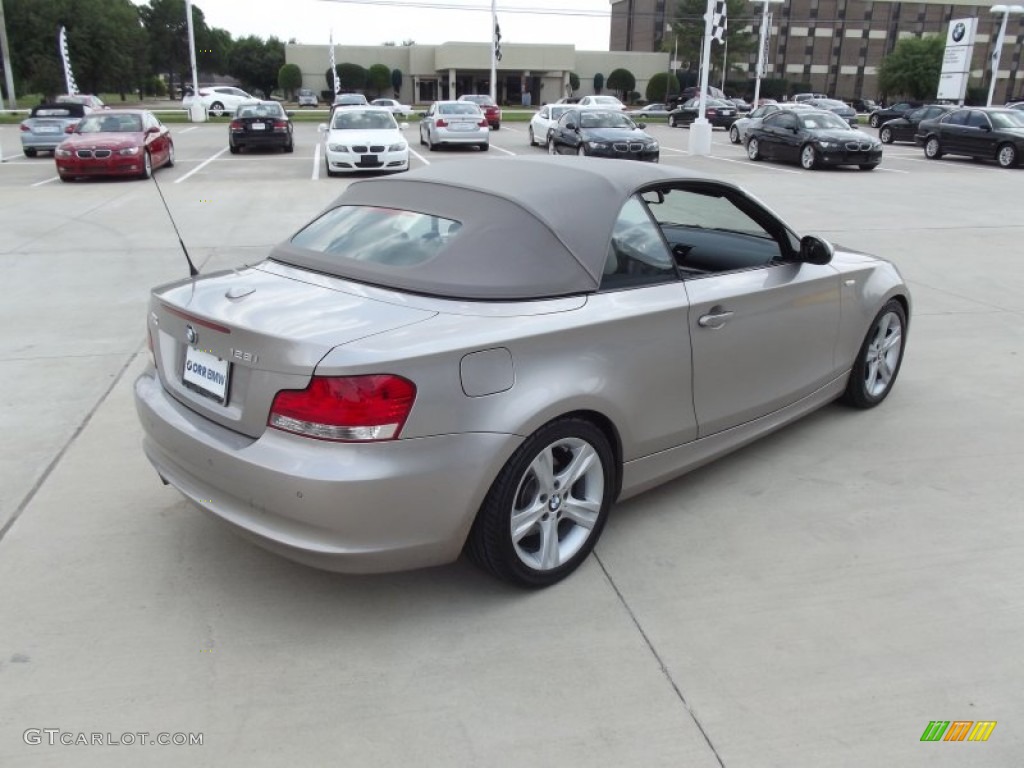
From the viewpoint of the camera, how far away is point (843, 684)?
272cm

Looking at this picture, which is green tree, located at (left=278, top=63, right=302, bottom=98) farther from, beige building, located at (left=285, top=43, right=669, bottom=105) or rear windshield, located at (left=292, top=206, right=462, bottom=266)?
rear windshield, located at (left=292, top=206, right=462, bottom=266)

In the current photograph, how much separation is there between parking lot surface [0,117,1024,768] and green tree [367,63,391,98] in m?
79.3

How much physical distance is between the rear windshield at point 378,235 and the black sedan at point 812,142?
19.1 m

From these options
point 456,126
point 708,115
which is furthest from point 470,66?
point 456,126

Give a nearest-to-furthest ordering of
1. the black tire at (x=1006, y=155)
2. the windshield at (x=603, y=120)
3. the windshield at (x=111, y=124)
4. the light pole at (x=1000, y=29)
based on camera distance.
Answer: the windshield at (x=111, y=124) < the windshield at (x=603, y=120) < the black tire at (x=1006, y=155) < the light pole at (x=1000, y=29)

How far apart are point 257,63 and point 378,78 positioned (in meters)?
18.8

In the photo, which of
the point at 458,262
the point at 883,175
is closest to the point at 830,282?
the point at 458,262

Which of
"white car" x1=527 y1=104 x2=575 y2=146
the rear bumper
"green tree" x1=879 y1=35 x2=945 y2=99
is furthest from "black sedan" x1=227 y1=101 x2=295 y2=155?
"green tree" x1=879 y1=35 x2=945 y2=99

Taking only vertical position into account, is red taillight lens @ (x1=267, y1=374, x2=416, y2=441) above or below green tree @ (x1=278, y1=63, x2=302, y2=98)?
below

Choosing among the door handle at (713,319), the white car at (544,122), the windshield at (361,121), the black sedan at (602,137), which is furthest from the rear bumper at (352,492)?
the white car at (544,122)

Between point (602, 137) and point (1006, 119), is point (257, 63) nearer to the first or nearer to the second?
point (602, 137)

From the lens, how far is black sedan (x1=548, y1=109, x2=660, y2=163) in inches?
747

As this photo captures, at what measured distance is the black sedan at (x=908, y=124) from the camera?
2708 cm

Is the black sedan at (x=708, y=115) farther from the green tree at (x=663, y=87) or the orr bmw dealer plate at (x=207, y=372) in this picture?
the orr bmw dealer plate at (x=207, y=372)
